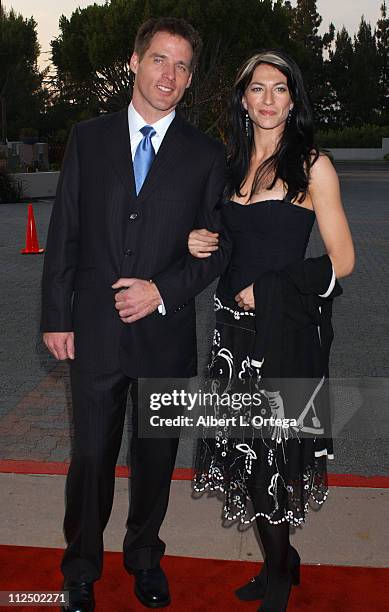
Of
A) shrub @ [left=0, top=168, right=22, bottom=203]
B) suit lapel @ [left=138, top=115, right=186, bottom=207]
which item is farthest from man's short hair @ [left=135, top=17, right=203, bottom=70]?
shrub @ [left=0, top=168, right=22, bottom=203]

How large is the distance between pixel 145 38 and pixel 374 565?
8.07 ft

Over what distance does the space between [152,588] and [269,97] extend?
2023 mm

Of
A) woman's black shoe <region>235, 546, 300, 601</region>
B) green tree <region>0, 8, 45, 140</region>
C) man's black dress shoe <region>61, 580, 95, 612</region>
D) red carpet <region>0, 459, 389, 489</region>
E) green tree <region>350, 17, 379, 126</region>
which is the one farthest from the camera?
green tree <region>350, 17, 379, 126</region>

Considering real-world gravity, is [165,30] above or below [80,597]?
above

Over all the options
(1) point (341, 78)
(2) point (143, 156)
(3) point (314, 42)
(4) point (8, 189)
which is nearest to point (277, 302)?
(2) point (143, 156)

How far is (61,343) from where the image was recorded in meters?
3.02

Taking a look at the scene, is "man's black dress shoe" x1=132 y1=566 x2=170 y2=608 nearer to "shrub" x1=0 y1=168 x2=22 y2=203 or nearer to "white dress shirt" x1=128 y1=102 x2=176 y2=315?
"white dress shirt" x1=128 y1=102 x2=176 y2=315

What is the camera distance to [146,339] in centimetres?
302

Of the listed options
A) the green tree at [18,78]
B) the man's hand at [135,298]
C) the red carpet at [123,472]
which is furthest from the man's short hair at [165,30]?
the green tree at [18,78]

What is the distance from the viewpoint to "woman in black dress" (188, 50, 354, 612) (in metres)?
2.86

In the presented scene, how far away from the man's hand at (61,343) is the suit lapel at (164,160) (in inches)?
24.1

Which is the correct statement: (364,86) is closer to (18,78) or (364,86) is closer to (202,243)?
(18,78)

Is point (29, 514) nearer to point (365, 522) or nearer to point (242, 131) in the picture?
point (365, 522)

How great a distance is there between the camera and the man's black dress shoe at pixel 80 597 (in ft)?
10.0
